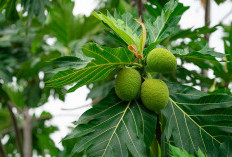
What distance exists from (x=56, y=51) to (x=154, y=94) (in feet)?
4.73

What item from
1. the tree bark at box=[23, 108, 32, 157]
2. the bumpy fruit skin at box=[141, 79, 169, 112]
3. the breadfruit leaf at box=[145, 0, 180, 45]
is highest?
the breadfruit leaf at box=[145, 0, 180, 45]

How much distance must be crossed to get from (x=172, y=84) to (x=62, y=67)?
1.60 feet

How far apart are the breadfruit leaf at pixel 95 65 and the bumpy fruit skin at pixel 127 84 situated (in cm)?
5

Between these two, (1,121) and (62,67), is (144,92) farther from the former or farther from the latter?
(1,121)

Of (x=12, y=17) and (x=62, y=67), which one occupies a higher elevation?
(x=12, y=17)

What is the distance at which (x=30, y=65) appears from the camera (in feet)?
7.49

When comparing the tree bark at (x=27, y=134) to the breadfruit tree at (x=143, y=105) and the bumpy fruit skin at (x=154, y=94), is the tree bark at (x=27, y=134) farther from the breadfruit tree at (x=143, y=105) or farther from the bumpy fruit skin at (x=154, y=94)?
the bumpy fruit skin at (x=154, y=94)

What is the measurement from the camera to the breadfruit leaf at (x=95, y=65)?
0.90 meters

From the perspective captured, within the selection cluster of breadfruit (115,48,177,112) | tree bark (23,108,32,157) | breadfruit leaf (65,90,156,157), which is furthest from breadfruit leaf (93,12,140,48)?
tree bark (23,108,32,157)

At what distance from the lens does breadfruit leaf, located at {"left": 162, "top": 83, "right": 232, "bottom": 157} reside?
3.29 ft

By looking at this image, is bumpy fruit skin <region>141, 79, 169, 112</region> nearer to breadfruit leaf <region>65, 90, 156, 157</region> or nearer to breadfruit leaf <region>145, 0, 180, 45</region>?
breadfruit leaf <region>65, 90, 156, 157</region>

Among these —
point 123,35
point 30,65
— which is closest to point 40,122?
point 30,65

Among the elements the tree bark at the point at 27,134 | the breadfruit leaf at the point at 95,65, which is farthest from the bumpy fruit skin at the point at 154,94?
the tree bark at the point at 27,134

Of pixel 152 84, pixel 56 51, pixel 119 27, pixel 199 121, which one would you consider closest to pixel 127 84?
pixel 152 84
